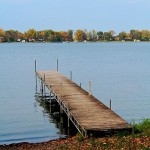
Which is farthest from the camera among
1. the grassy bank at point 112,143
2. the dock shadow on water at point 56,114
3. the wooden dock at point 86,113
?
the dock shadow on water at point 56,114

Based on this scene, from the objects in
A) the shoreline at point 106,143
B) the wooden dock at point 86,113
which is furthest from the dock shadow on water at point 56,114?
the shoreline at point 106,143

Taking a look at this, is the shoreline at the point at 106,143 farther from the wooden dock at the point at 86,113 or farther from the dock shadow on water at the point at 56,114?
the dock shadow on water at the point at 56,114

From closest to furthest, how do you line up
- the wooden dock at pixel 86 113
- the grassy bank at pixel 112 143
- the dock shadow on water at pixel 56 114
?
the grassy bank at pixel 112 143, the wooden dock at pixel 86 113, the dock shadow on water at pixel 56 114

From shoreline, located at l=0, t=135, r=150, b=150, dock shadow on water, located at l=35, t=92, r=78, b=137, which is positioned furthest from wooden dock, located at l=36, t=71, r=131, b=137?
shoreline, located at l=0, t=135, r=150, b=150

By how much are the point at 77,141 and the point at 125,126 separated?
269 cm

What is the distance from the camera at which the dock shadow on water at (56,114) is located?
27.0 m

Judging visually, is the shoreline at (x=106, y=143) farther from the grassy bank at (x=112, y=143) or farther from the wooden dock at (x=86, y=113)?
the wooden dock at (x=86, y=113)

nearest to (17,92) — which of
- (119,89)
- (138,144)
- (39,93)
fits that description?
(39,93)

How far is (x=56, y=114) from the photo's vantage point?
33469 mm

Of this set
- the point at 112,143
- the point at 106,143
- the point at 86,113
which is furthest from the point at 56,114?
the point at 112,143

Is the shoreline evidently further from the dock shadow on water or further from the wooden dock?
the dock shadow on water

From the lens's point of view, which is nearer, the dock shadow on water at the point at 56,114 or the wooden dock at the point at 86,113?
the wooden dock at the point at 86,113

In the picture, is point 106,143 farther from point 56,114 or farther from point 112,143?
point 56,114

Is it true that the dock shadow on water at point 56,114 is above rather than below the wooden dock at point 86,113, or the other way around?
below
